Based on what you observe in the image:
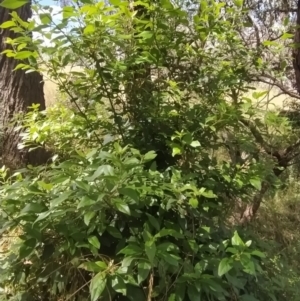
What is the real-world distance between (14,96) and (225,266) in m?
2.77

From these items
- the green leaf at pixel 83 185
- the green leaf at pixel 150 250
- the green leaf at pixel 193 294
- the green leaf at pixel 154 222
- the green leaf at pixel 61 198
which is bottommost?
the green leaf at pixel 193 294

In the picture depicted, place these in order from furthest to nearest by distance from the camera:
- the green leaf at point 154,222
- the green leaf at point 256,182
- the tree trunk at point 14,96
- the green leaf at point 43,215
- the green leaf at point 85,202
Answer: the tree trunk at point 14,96 → the green leaf at point 256,182 → the green leaf at point 154,222 → the green leaf at point 43,215 → the green leaf at point 85,202

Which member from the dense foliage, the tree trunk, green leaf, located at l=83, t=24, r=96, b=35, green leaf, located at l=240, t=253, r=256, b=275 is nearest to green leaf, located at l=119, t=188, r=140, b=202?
the dense foliage

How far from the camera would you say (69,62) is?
1961mm

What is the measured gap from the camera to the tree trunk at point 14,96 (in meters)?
3.85

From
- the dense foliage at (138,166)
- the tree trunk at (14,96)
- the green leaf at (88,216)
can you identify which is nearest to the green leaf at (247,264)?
the dense foliage at (138,166)

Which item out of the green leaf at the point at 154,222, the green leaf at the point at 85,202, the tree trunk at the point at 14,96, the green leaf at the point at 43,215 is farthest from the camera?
the tree trunk at the point at 14,96

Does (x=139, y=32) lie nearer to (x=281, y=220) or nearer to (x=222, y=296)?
(x=222, y=296)

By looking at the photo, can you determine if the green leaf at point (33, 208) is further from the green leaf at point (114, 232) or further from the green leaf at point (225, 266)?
the green leaf at point (225, 266)

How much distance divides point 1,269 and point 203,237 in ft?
2.71

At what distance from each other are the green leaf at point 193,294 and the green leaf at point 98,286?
318mm

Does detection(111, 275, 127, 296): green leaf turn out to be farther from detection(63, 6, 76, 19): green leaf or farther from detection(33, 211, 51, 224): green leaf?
detection(63, 6, 76, 19): green leaf

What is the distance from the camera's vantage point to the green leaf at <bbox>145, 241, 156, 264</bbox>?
5.19ft

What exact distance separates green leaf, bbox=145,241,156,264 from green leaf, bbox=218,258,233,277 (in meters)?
0.24
